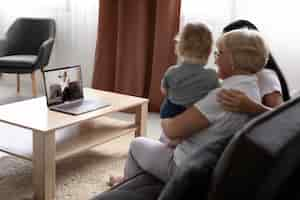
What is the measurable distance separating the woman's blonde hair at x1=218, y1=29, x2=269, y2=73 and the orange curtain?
97.4 inches

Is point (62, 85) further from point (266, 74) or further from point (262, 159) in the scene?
point (262, 159)

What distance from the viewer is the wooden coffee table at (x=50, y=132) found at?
2445 millimetres

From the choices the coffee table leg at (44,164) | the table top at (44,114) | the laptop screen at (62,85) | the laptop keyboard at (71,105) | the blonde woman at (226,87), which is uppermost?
the blonde woman at (226,87)

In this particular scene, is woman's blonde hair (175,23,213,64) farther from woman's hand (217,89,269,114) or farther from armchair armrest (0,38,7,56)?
armchair armrest (0,38,7,56)

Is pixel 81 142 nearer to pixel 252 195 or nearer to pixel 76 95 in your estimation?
pixel 76 95

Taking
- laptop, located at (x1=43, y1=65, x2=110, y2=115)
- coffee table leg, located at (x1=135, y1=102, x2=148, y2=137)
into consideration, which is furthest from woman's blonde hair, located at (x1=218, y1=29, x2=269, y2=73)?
coffee table leg, located at (x1=135, y1=102, x2=148, y2=137)

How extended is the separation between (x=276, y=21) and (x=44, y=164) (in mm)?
2277

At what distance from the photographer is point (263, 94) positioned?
6.68 feet

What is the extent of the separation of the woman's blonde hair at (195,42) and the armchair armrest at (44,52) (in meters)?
2.64

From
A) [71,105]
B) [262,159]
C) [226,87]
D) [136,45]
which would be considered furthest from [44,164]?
[136,45]

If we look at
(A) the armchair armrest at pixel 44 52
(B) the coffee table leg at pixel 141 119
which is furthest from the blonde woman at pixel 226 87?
(A) the armchair armrest at pixel 44 52

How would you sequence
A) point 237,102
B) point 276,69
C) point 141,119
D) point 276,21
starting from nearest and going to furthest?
point 237,102 < point 276,69 < point 141,119 < point 276,21

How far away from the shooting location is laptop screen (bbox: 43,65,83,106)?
2797mm

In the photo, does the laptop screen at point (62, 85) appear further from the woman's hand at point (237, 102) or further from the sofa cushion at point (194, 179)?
the sofa cushion at point (194, 179)
